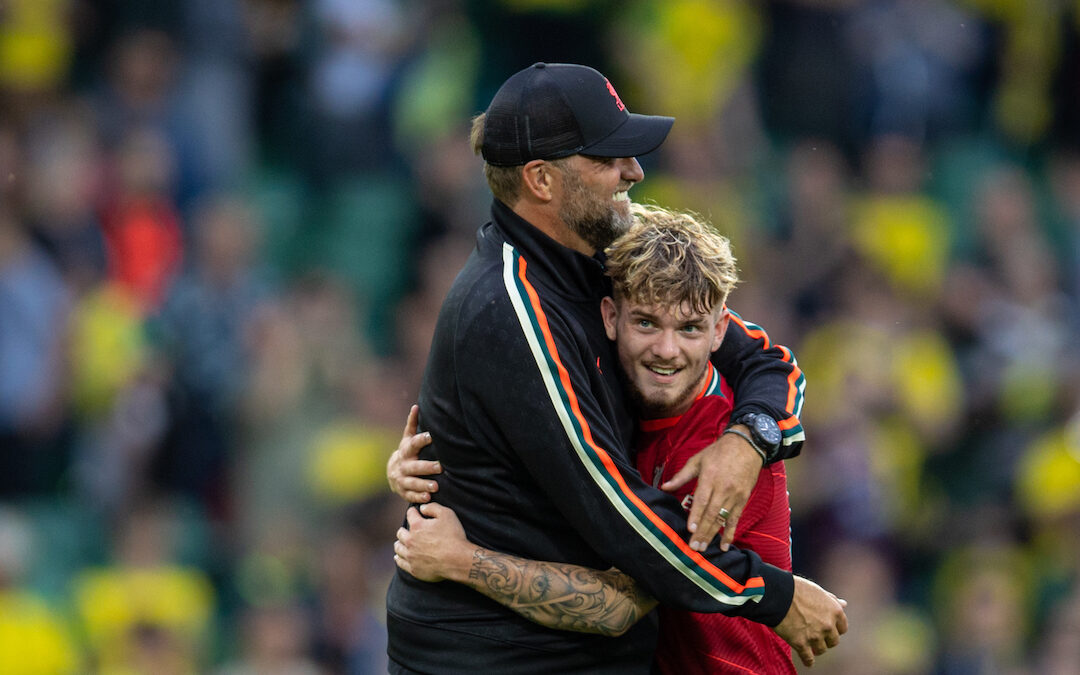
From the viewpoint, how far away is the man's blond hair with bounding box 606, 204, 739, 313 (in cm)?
358

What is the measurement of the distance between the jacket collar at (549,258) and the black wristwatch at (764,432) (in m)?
0.51

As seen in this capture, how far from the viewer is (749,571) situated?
3.55 meters

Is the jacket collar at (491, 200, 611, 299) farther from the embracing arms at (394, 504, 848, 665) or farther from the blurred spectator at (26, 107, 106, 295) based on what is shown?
the blurred spectator at (26, 107, 106, 295)

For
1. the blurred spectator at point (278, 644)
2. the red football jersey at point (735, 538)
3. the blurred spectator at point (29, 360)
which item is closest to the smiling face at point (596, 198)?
the red football jersey at point (735, 538)

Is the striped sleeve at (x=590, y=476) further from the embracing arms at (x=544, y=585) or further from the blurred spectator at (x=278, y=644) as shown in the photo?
the blurred spectator at (x=278, y=644)

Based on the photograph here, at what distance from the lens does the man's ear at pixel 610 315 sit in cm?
371

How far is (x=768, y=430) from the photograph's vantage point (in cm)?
365

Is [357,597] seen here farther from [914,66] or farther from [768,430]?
[914,66]

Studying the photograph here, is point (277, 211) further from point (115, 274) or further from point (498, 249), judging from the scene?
point (498, 249)

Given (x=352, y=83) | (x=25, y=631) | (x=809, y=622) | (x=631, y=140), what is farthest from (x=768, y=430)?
(x=352, y=83)

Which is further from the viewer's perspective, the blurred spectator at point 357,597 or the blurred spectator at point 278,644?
the blurred spectator at point 357,597

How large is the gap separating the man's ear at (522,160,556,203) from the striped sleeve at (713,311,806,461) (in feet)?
2.34

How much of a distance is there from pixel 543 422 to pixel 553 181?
0.63 m

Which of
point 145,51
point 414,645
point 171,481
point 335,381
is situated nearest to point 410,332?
point 335,381
